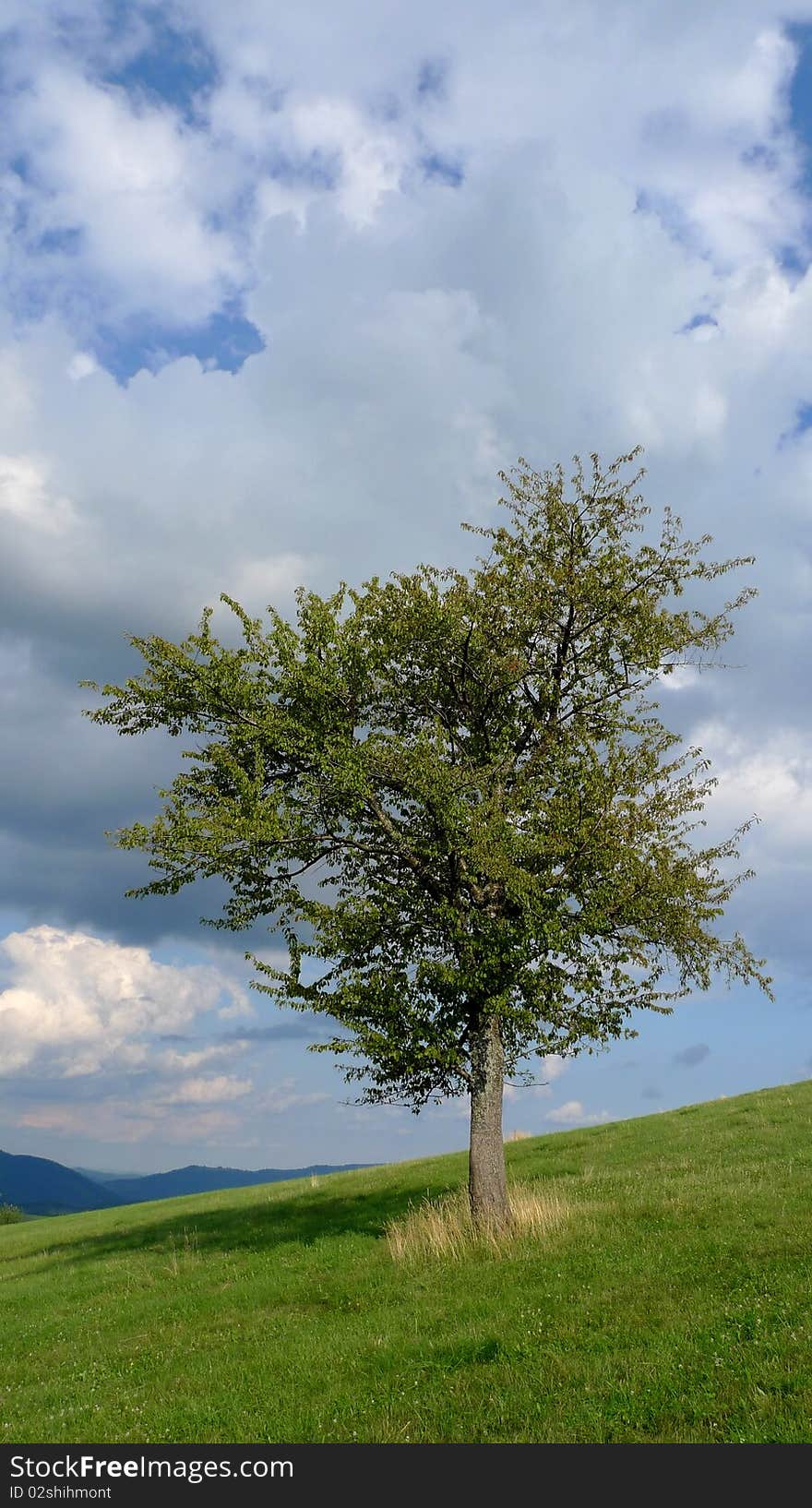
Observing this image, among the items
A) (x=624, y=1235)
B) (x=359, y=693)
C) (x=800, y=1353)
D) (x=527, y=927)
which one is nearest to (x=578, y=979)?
(x=527, y=927)

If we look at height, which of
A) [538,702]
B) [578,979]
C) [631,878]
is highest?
[538,702]

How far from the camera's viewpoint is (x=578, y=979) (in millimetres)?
22250

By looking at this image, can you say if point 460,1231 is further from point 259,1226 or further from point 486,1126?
point 259,1226

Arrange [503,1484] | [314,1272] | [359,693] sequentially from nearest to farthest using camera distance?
1. [503,1484]
2. [314,1272]
3. [359,693]

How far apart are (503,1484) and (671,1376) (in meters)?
2.70

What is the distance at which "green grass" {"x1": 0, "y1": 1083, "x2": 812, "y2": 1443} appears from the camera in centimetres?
1084

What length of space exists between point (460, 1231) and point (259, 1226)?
1244 centimetres

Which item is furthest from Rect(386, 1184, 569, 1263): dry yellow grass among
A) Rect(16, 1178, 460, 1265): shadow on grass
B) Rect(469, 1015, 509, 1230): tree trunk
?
Rect(16, 1178, 460, 1265): shadow on grass

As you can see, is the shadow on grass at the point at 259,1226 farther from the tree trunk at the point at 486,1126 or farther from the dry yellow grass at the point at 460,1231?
the tree trunk at the point at 486,1126

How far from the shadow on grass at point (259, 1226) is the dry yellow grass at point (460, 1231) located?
3.04 meters

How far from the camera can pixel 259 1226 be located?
2998 cm

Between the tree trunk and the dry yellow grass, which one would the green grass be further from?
the tree trunk

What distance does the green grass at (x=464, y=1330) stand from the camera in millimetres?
10836

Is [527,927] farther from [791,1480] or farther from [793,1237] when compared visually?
[791,1480]
